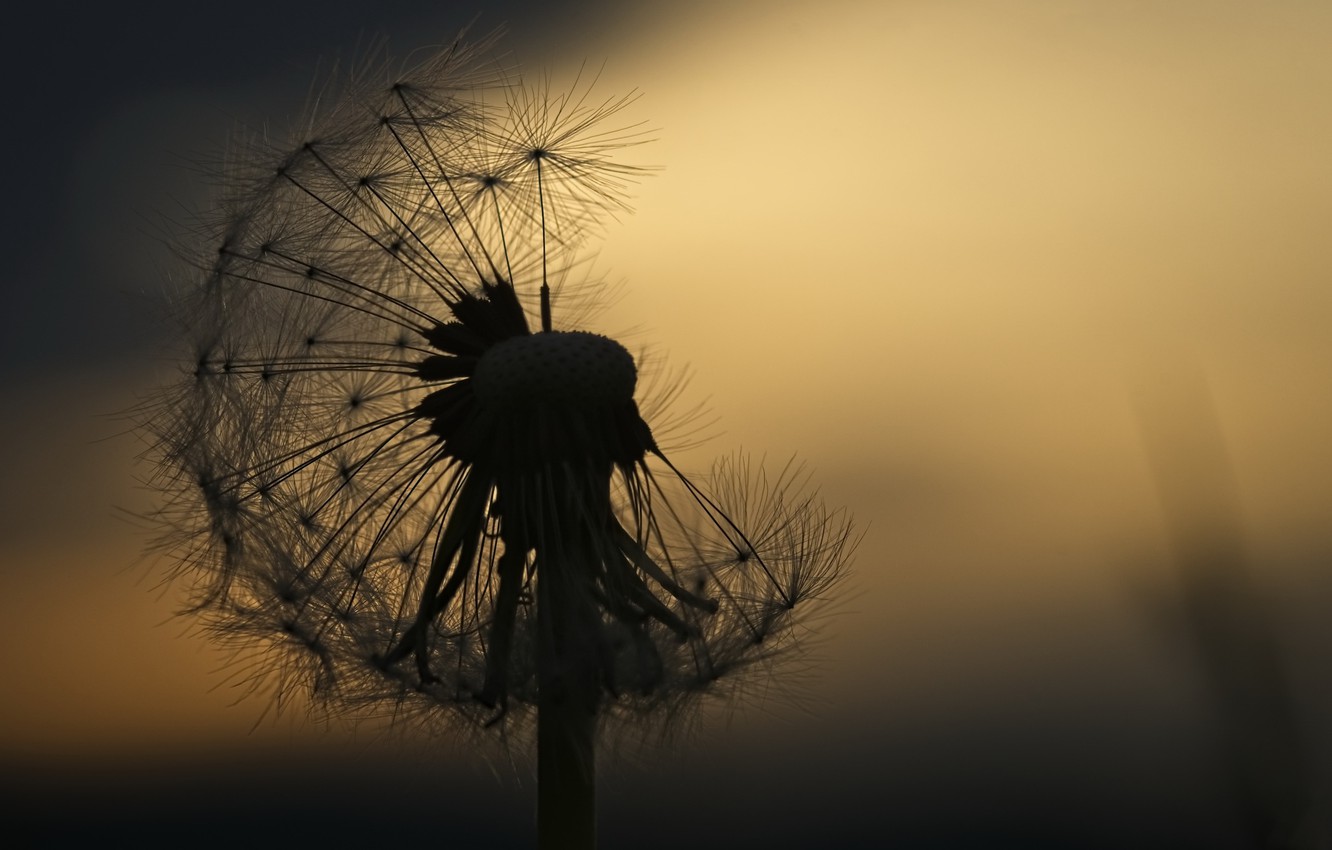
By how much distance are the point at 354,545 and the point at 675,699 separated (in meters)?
2.32

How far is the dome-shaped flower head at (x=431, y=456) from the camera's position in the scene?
718cm

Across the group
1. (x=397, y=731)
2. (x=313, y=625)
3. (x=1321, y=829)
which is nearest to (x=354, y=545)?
(x=313, y=625)

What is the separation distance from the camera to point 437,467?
7973 millimetres

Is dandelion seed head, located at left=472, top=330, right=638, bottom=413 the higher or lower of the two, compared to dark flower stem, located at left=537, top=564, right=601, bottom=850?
higher

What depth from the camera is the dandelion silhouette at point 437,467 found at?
7.14 metres

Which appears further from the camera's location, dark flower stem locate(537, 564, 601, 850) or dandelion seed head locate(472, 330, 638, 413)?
dandelion seed head locate(472, 330, 638, 413)

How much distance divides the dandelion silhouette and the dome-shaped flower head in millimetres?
17

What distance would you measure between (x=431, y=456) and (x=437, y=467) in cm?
10

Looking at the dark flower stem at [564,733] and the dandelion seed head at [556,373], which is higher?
the dandelion seed head at [556,373]

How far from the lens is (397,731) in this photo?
24.4 feet

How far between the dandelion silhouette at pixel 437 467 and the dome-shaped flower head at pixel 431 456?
0.02 meters

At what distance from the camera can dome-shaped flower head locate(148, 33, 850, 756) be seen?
7.18 meters

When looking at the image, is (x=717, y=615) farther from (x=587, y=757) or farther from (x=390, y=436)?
(x=390, y=436)

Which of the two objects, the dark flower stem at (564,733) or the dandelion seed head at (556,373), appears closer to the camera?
the dark flower stem at (564,733)
